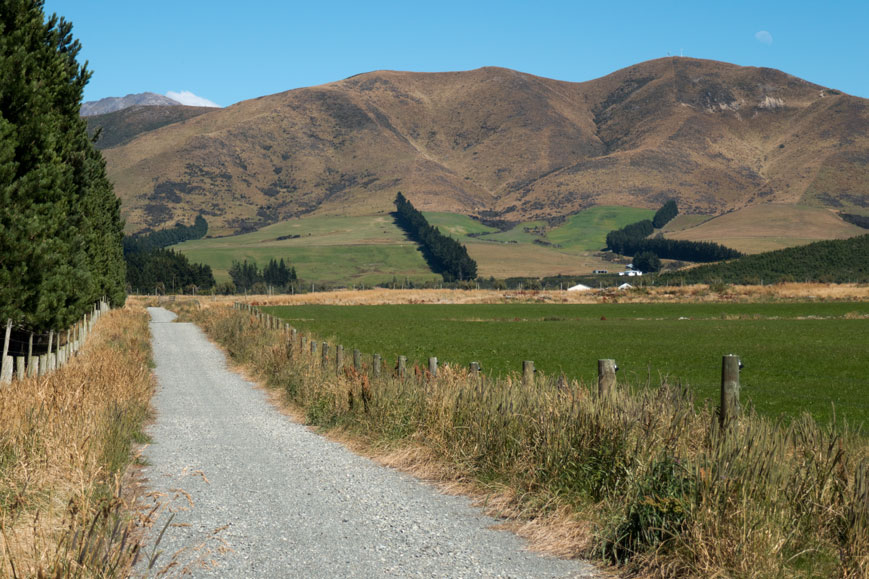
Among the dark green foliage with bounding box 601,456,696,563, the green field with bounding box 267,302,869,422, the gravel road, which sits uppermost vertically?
the dark green foliage with bounding box 601,456,696,563


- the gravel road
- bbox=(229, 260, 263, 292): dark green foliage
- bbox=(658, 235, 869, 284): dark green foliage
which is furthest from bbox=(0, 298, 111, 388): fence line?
bbox=(229, 260, 263, 292): dark green foliage

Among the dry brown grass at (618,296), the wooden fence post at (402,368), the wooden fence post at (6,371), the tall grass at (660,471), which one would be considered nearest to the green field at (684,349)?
the tall grass at (660,471)

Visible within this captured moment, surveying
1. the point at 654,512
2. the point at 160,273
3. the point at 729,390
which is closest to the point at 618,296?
the point at 160,273

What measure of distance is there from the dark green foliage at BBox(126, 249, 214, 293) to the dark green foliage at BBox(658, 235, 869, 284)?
88063 mm

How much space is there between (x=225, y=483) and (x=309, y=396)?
22.1 feet

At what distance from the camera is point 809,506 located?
675cm

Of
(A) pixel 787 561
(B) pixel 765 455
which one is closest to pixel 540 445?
(B) pixel 765 455

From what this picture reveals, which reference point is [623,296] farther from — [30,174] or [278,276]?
[278,276]

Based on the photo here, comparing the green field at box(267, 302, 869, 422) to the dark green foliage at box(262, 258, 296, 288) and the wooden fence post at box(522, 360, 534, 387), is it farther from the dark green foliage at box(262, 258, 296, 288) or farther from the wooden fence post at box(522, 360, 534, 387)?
the dark green foliage at box(262, 258, 296, 288)

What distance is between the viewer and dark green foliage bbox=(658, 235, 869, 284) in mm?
131375

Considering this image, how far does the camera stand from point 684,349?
35938mm

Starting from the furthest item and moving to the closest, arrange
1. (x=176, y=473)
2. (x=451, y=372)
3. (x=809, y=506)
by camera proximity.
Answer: (x=451, y=372), (x=176, y=473), (x=809, y=506)

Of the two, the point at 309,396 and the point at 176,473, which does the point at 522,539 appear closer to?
the point at 176,473

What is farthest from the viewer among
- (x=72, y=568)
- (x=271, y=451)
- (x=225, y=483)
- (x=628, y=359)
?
(x=628, y=359)
